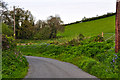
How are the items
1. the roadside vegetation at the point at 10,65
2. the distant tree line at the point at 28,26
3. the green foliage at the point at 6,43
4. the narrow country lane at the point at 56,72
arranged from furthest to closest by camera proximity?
the distant tree line at the point at 28,26 < the green foliage at the point at 6,43 < the narrow country lane at the point at 56,72 < the roadside vegetation at the point at 10,65

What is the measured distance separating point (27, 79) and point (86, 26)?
210 feet

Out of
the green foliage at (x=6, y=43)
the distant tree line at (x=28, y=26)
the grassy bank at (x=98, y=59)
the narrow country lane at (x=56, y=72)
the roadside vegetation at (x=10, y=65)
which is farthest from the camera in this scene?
the distant tree line at (x=28, y=26)

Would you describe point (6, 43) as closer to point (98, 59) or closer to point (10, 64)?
point (10, 64)

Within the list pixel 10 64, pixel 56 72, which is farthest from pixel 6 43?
pixel 56 72

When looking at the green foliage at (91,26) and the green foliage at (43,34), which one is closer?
the green foliage at (43,34)

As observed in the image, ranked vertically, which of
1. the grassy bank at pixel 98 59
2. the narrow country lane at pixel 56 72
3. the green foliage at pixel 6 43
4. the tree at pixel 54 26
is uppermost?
the tree at pixel 54 26

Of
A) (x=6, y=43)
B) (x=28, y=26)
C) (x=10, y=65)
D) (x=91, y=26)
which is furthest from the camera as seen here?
(x=91, y=26)

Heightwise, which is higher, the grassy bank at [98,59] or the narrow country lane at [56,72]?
the grassy bank at [98,59]

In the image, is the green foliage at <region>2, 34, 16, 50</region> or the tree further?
the tree

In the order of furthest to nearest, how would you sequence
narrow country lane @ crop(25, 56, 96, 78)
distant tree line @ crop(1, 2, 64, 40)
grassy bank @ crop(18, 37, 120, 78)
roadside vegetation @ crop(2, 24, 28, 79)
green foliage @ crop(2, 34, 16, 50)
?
distant tree line @ crop(1, 2, 64, 40), green foliage @ crop(2, 34, 16, 50), grassy bank @ crop(18, 37, 120, 78), narrow country lane @ crop(25, 56, 96, 78), roadside vegetation @ crop(2, 24, 28, 79)

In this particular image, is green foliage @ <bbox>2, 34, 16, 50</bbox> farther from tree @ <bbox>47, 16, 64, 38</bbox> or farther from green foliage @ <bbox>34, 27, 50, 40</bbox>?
tree @ <bbox>47, 16, 64, 38</bbox>

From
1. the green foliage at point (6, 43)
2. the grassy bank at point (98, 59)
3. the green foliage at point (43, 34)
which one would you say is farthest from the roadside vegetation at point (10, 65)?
the green foliage at point (43, 34)

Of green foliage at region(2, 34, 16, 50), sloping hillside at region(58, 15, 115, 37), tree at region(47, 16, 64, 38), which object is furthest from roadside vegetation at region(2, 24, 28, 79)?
sloping hillside at region(58, 15, 115, 37)

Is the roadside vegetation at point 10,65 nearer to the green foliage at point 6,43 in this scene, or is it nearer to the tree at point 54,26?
the green foliage at point 6,43
